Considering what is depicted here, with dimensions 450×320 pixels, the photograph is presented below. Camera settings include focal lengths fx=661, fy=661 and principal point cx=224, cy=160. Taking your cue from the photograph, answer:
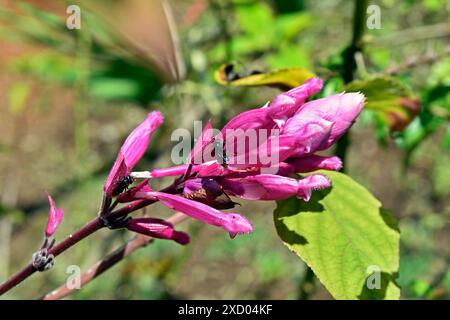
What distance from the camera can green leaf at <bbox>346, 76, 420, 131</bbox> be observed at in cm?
105

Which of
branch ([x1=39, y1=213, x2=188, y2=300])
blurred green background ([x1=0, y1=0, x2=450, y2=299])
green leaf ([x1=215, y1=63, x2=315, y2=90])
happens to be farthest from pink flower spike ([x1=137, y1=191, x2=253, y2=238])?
blurred green background ([x1=0, y1=0, x2=450, y2=299])

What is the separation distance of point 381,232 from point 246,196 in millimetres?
291

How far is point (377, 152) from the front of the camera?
11.3ft

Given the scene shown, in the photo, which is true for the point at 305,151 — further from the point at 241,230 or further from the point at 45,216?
the point at 45,216

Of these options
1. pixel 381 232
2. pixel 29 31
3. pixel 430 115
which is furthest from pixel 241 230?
pixel 29 31

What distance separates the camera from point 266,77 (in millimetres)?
1056

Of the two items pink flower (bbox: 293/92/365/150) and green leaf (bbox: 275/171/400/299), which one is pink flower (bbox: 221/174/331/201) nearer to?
pink flower (bbox: 293/92/365/150)

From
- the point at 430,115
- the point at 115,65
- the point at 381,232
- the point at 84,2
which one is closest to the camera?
the point at 381,232

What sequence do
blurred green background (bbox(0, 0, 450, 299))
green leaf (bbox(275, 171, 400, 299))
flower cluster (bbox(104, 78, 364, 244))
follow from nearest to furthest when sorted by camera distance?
flower cluster (bbox(104, 78, 364, 244))
green leaf (bbox(275, 171, 400, 299))
blurred green background (bbox(0, 0, 450, 299))

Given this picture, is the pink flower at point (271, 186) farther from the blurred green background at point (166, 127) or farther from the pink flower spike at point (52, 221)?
the blurred green background at point (166, 127)

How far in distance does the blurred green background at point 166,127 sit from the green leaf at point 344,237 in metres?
1.07

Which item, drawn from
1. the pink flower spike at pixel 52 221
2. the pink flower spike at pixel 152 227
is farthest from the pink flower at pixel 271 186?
the pink flower spike at pixel 52 221

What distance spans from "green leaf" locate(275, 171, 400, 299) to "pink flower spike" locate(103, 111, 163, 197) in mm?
219
